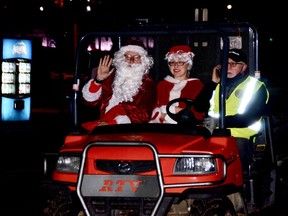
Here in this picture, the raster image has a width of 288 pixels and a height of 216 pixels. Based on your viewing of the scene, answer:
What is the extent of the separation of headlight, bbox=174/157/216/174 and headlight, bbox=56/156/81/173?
0.78m

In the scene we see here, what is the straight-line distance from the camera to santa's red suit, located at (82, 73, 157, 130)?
24.8 feet

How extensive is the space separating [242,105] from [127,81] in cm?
144

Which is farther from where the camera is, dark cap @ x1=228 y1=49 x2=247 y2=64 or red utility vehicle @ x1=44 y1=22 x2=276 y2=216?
dark cap @ x1=228 y1=49 x2=247 y2=64

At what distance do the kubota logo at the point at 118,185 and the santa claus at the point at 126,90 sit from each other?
1.78m

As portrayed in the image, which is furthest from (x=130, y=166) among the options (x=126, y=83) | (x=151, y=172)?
(x=126, y=83)

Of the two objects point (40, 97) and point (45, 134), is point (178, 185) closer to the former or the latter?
point (45, 134)

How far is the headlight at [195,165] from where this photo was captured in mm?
5723

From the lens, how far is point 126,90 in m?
7.85

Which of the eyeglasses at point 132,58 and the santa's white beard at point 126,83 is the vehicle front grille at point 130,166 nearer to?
the santa's white beard at point 126,83

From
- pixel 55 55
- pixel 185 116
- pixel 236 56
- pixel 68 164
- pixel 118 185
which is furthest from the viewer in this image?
pixel 55 55

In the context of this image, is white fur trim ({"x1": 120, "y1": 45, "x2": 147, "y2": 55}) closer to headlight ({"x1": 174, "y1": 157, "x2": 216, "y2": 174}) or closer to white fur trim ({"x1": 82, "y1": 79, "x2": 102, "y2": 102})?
white fur trim ({"x1": 82, "y1": 79, "x2": 102, "y2": 102})

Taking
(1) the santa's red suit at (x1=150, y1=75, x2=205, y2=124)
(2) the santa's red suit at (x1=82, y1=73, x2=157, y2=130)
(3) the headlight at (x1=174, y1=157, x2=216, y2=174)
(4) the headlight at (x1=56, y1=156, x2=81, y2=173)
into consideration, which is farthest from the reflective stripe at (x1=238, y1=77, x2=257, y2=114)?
(4) the headlight at (x1=56, y1=156, x2=81, y2=173)

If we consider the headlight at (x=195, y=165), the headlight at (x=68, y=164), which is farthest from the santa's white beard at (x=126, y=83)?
the headlight at (x=195, y=165)

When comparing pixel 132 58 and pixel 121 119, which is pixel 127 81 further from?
pixel 121 119
